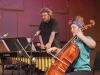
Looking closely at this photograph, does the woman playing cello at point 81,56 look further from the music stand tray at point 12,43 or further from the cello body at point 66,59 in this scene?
the music stand tray at point 12,43

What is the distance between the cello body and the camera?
2875mm

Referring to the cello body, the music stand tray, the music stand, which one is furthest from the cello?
the music stand tray

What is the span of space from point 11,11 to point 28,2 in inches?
23.6

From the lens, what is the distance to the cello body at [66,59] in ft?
9.43

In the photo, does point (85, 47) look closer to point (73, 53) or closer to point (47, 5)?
point (73, 53)

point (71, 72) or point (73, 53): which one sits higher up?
point (73, 53)

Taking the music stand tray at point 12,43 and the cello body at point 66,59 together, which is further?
the music stand tray at point 12,43

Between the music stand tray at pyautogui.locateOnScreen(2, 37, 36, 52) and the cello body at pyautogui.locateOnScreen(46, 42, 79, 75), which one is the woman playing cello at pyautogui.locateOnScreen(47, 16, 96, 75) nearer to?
the cello body at pyautogui.locateOnScreen(46, 42, 79, 75)

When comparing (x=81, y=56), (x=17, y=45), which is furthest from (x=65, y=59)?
(x=17, y=45)

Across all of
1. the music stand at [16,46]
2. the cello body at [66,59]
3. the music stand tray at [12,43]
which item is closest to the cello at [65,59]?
the cello body at [66,59]

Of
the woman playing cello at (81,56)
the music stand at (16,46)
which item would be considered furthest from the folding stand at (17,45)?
the woman playing cello at (81,56)

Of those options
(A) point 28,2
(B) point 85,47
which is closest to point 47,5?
(A) point 28,2

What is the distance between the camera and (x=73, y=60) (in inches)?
113

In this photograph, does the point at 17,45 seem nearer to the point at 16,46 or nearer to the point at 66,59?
Result: the point at 16,46
